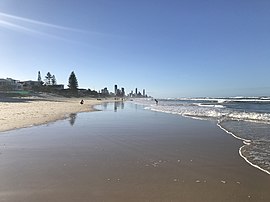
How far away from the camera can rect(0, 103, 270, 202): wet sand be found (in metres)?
4.98

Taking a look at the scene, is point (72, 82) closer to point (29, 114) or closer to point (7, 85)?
point (7, 85)

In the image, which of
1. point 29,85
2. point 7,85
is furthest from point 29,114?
point 29,85

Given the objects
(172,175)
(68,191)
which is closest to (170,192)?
(172,175)

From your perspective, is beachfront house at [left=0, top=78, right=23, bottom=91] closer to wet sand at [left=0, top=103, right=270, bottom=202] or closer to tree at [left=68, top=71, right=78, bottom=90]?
tree at [left=68, top=71, right=78, bottom=90]

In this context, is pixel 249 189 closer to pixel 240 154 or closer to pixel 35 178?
pixel 240 154

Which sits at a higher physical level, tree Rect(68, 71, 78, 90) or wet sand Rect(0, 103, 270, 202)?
tree Rect(68, 71, 78, 90)

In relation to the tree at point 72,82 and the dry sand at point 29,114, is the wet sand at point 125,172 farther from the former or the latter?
the tree at point 72,82

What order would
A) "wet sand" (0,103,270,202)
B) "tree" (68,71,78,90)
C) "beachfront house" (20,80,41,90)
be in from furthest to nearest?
A: "tree" (68,71,78,90) < "beachfront house" (20,80,41,90) < "wet sand" (0,103,270,202)

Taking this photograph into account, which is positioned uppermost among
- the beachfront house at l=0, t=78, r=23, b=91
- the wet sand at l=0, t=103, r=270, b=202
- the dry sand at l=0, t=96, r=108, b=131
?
the beachfront house at l=0, t=78, r=23, b=91

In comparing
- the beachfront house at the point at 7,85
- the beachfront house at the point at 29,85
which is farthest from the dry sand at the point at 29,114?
the beachfront house at the point at 29,85

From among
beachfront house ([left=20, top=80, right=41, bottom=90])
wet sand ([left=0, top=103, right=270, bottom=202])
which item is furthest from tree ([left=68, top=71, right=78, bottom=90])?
wet sand ([left=0, top=103, right=270, bottom=202])

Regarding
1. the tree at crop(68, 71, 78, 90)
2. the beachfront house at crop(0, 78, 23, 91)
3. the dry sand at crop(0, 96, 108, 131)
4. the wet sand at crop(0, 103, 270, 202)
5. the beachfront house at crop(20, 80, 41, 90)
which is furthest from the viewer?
the tree at crop(68, 71, 78, 90)

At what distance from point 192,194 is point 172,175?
117 cm

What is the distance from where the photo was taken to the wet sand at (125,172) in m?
4.98
